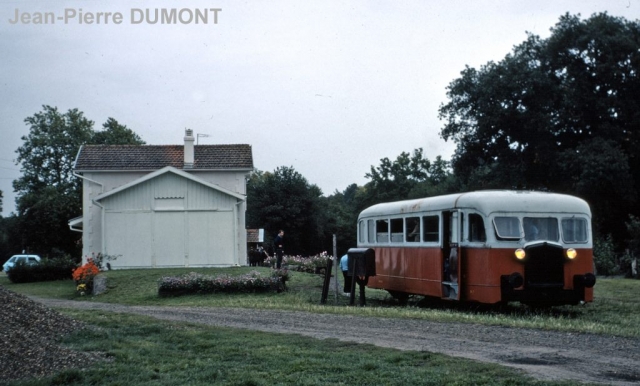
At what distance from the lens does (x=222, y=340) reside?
472 inches

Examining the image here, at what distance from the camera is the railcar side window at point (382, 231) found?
23.7 meters

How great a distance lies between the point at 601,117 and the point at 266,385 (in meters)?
42.2

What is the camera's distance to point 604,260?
40.5m

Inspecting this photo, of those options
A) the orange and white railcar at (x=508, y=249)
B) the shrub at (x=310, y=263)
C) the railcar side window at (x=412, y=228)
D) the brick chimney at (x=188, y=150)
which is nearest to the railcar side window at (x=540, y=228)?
the orange and white railcar at (x=508, y=249)

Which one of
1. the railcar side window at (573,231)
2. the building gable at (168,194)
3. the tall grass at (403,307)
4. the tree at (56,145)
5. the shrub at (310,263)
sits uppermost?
the tree at (56,145)

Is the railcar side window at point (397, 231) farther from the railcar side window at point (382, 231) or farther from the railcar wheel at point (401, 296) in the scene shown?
the railcar wheel at point (401, 296)

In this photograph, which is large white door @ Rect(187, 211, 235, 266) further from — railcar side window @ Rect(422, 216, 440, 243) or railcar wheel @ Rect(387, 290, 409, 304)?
railcar side window @ Rect(422, 216, 440, 243)

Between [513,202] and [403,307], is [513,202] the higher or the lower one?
the higher one

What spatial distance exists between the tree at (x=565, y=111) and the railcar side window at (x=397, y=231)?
22.7 meters

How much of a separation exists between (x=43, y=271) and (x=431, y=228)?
27.7 m

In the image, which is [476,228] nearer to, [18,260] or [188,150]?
[188,150]

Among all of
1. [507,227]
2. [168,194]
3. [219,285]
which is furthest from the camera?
[168,194]

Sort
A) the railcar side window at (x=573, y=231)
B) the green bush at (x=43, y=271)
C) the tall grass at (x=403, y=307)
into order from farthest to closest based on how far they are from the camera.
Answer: the green bush at (x=43, y=271), the railcar side window at (x=573, y=231), the tall grass at (x=403, y=307)

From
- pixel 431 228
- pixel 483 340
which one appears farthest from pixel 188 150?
pixel 483 340
